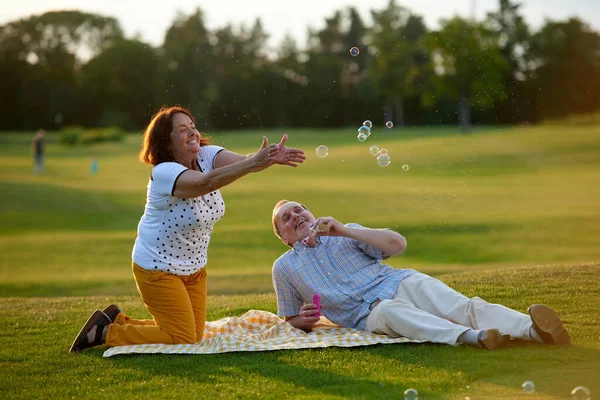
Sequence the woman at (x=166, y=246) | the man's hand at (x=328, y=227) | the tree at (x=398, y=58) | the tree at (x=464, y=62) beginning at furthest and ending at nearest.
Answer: the tree at (x=398, y=58)
the tree at (x=464, y=62)
the woman at (x=166, y=246)
the man's hand at (x=328, y=227)

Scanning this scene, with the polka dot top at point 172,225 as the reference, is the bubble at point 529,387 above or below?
below

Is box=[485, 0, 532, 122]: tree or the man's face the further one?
box=[485, 0, 532, 122]: tree

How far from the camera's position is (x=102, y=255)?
14.9m

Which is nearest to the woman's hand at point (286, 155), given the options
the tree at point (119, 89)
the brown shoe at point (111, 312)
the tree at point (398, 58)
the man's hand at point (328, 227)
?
the man's hand at point (328, 227)

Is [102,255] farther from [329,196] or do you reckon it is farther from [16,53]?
[16,53]

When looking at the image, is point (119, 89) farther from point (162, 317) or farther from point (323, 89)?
point (162, 317)

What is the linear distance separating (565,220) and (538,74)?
41.6 m

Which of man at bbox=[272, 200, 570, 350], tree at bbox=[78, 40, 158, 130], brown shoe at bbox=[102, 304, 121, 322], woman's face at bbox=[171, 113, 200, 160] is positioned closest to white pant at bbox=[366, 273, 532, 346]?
man at bbox=[272, 200, 570, 350]

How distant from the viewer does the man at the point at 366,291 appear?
544cm

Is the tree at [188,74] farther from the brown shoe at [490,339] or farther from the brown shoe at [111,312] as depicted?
the brown shoe at [490,339]

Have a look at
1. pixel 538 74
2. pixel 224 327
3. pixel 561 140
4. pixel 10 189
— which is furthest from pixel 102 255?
pixel 538 74

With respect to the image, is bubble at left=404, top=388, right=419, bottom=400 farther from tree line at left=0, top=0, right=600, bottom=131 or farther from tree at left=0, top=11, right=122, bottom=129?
tree at left=0, top=11, right=122, bottom=129

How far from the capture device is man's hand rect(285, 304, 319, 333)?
590cm

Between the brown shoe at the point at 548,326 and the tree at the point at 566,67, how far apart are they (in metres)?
52.6
